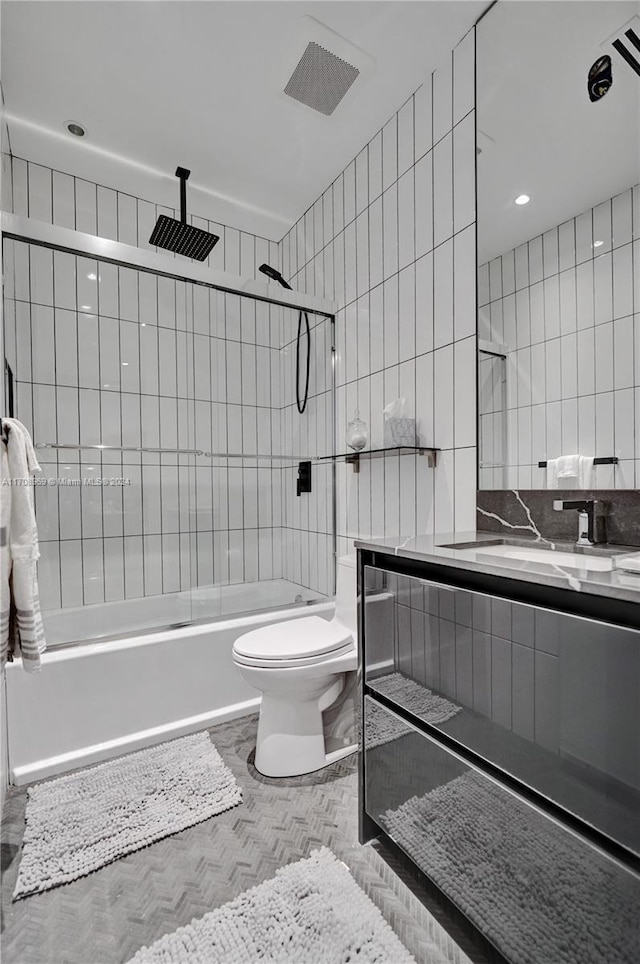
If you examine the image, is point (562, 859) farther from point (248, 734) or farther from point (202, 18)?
point (202, 18)

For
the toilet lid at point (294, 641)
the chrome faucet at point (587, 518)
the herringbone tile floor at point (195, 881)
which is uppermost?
the chrome faucet at point (587, 518)

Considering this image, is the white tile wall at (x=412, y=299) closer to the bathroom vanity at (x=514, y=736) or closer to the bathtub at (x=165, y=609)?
the bathtub at (x=165, y=609)

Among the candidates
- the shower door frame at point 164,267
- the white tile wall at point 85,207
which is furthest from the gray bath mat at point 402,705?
the white tile wall at point 85,207

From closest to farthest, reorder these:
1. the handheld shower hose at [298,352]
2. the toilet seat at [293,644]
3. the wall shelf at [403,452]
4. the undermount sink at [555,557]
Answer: the undermount sink at [555,557] → the toilet seat at [293,644] → the wall shelf at [403,452] → the handheld shower hose at [298,352]

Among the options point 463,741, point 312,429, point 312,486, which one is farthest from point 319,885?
point 312,429

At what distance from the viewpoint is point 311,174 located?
2387 millimetres

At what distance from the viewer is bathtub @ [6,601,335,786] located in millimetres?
1617

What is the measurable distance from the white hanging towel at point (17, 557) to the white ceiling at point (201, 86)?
5.01ft

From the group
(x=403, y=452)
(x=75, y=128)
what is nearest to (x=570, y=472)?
(x=403, y=452)

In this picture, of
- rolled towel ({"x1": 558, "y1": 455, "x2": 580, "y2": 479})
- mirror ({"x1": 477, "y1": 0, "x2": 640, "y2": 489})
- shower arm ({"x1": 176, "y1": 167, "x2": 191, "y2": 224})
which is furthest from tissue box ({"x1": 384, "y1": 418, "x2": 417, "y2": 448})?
shower arm ({"x1": 176, "y1": 167, "x2": 191, "y2": 224})

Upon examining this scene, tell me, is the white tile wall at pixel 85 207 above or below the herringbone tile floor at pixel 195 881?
above

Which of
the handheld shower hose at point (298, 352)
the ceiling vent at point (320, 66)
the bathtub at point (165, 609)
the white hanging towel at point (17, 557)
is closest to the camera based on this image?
the white hanging towel at point (17, 557)

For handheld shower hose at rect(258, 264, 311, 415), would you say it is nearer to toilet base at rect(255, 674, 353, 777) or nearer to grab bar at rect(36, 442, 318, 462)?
grab bar at rect(36, 442, 318, 462)

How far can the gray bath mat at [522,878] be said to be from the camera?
76cm
